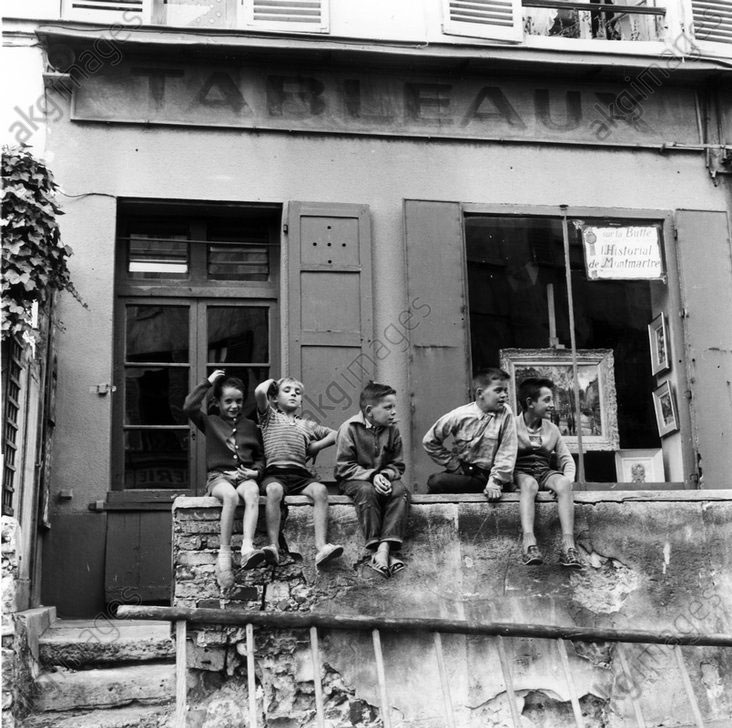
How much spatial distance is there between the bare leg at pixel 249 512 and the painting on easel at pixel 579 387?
3.19 metres

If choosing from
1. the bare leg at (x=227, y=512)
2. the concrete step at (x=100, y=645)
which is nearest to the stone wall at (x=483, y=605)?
the bare leg at (x=227, y=512)

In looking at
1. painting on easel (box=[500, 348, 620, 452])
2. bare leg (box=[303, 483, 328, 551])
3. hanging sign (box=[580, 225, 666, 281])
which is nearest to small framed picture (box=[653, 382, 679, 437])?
painting on easel (box=[500, 348, 620, 452])

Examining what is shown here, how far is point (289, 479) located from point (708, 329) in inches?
164

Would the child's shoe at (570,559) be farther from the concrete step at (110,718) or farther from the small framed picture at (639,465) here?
the concrete step at (110,718)

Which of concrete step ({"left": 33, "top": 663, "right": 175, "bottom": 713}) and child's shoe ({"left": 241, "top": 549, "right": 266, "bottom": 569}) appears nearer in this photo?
child's shoe ({"left": 241, "top": 549, "right": 266, "bottom": 569})

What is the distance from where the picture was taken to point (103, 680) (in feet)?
21.4

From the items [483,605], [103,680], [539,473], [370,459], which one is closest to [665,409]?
[539,473]

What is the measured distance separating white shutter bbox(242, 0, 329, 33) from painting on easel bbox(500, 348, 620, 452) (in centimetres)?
318

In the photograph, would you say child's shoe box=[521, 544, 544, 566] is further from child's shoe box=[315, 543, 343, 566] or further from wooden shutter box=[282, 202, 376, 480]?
wooden shutter box=[282, 202, 376, 480]

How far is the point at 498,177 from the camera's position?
924cm

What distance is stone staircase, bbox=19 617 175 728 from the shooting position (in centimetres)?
622

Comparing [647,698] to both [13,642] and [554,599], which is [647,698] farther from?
[13,642]

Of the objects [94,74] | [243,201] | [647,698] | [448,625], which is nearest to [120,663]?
[448,625]

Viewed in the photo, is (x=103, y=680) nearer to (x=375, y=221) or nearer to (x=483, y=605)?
(x=483, y=605)
